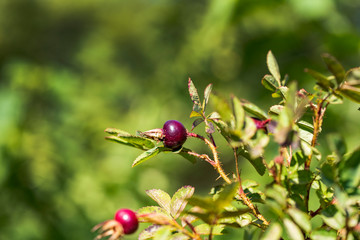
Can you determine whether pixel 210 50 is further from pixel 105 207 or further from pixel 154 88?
pixel 105 207

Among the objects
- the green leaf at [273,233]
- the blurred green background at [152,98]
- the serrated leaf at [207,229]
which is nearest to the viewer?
the green leaf at [273,233]

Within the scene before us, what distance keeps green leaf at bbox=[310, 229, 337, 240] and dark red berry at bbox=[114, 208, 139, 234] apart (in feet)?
0.64

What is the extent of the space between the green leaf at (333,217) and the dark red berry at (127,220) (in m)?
0.21

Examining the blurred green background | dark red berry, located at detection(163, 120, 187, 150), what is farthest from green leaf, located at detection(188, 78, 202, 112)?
the blurred green background

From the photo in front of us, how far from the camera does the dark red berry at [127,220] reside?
0.46 m

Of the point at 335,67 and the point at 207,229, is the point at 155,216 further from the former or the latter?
the point at 335,67

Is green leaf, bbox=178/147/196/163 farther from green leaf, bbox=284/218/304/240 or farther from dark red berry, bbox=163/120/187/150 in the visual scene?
green leaf, bbox=284/218/304/240

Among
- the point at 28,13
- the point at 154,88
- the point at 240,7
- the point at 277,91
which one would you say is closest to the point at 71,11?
the point at 28,13

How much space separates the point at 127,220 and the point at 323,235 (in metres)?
0.21

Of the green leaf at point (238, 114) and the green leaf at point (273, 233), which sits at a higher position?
the green leaf at point (238, 114)

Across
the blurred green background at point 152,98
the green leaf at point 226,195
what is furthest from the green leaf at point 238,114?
the blurred green background at point 152,98

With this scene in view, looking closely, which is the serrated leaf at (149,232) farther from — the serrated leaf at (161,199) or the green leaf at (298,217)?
the green leaf at (298,217)

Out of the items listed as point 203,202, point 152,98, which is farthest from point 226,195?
point 152,98

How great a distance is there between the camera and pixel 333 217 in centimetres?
42
